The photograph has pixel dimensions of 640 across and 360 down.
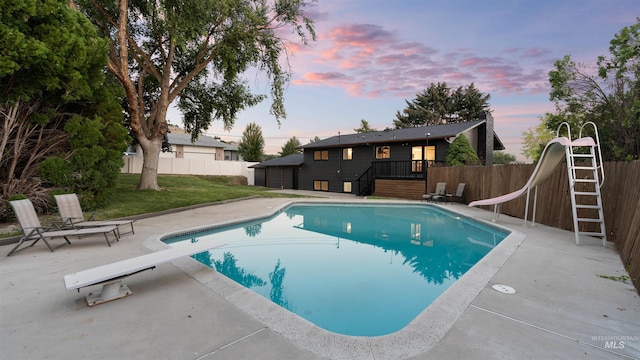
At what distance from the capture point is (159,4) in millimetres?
12547

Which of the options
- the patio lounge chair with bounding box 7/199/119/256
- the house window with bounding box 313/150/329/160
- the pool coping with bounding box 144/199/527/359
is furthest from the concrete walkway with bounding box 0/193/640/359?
the house window with bounding box 313/150/329/160

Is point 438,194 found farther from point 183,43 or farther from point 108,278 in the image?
point 108,278

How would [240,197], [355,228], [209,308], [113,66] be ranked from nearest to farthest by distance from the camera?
1. [209,308]
2. [355,228]
3. [113,66]
4. [240,197]

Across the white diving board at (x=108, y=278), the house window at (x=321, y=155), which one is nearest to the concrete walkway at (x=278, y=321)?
the white diving board at (x=108, y=278)

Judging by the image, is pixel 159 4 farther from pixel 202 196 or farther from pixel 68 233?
pixel 68 233

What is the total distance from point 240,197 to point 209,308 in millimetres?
12698

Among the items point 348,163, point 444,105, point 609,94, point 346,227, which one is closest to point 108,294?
point 346,227

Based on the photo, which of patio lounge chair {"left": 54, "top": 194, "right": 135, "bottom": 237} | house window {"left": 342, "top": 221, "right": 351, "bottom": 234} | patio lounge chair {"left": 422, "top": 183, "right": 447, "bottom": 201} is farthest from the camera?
patio lounge chair {"left": 422, "top": 183, "right": 447, "bottom": 201}

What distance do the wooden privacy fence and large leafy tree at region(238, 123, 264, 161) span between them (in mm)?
27887

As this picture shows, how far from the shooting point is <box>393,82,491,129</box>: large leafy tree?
37875 mm

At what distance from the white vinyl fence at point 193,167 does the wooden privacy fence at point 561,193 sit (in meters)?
22.3

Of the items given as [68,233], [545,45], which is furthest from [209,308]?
[545,45]

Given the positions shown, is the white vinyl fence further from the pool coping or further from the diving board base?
the diving board base

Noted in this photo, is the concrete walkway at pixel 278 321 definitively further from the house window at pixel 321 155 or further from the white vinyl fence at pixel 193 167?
the white vinyl fence at pixel 193 167
